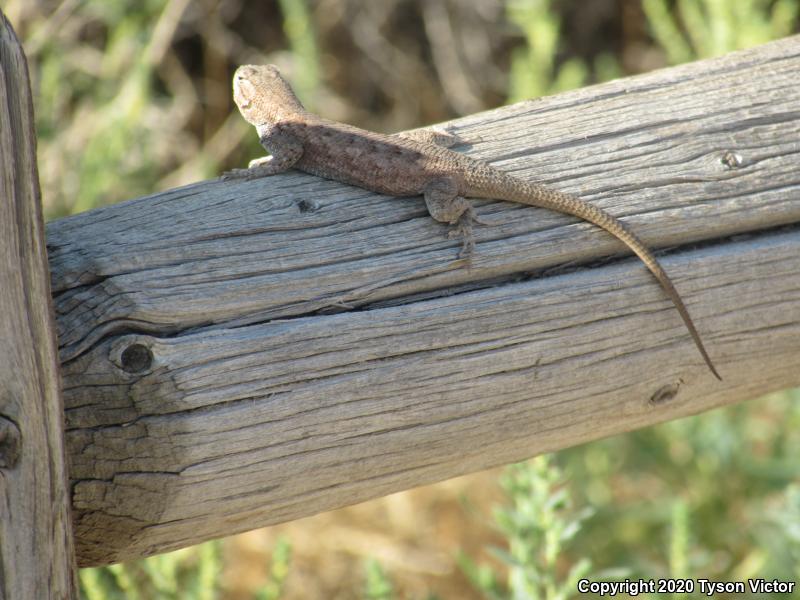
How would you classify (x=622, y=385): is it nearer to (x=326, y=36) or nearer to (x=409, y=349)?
(x=409, y=349)

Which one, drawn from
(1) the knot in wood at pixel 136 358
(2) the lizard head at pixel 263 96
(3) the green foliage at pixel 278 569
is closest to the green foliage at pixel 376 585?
(3) the green foliage at pixel 278 569

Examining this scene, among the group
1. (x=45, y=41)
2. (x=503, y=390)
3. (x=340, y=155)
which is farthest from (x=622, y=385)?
(x=45, y=41)

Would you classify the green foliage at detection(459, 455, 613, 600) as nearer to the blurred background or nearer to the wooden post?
the blurred background

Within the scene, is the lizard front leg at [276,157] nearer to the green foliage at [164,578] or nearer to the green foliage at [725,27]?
the green foliage at [164,578]

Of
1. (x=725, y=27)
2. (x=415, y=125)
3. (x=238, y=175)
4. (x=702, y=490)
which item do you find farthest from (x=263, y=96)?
(x=415, y=125)

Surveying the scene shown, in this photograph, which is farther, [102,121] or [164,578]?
[102,121]

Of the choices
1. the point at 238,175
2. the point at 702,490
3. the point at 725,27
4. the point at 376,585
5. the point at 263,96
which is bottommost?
the point at 376,585

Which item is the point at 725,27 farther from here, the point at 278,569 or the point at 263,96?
the point at 278,569

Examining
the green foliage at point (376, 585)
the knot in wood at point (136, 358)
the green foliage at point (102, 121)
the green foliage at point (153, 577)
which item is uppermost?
the green foliage at point (102, 121)
